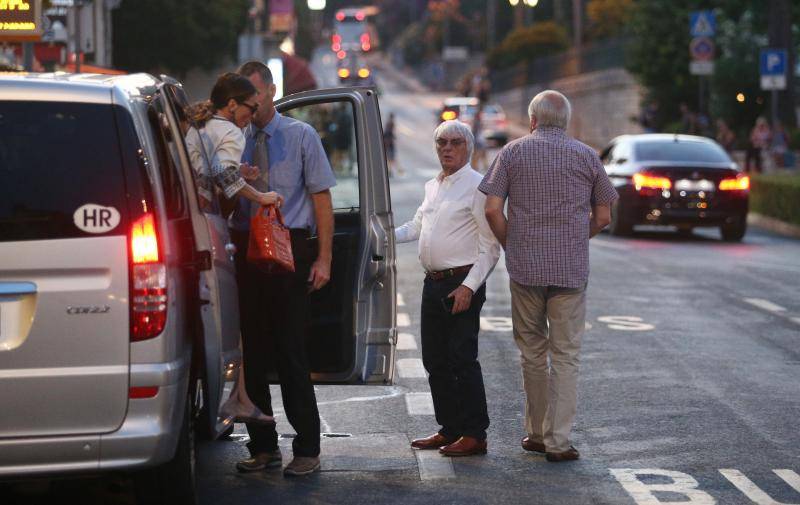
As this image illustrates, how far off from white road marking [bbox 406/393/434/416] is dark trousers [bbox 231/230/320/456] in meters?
1.74

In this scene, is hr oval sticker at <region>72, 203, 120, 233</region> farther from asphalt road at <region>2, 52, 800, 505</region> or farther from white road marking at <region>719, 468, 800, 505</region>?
white road marking at <region>719, 468, 800, 505</region>

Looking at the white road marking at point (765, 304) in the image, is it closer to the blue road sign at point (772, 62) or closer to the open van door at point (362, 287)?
the open van door at point (362, 287)

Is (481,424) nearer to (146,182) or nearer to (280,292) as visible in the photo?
(280,292)

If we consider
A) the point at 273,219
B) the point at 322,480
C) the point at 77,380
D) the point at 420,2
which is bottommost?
the point at 322,480

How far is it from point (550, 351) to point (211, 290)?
6.72 feet

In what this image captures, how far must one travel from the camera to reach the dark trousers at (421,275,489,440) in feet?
28.4

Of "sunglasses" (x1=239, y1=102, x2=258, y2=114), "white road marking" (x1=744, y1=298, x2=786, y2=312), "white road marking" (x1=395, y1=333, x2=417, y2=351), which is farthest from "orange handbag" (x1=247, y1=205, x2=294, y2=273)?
"white road marking" (x1=744, y1=298, x2=786, y2=312)

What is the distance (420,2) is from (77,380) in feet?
516

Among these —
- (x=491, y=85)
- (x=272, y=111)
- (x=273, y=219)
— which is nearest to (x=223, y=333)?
(x=273, y=219)

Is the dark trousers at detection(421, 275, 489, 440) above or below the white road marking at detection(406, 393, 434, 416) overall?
above

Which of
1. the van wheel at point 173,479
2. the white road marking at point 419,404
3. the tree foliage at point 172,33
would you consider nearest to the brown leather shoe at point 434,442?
the white road marking at point 419,404

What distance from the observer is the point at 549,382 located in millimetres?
8680

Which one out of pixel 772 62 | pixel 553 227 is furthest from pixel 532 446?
pixel 772 62

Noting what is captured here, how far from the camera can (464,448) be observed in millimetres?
8633
